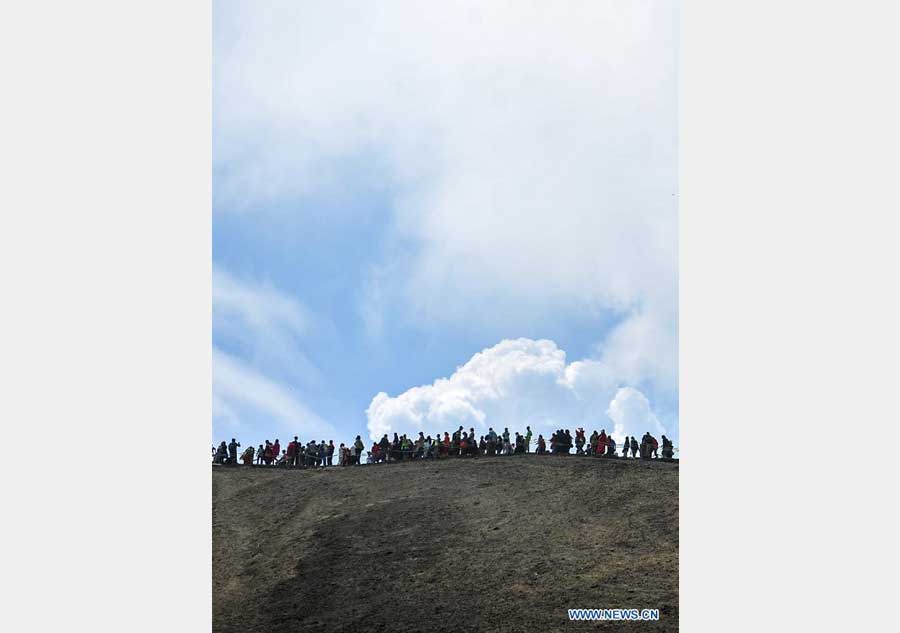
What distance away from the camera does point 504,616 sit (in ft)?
83.3

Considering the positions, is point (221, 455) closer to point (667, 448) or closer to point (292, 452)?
point (292, 452)

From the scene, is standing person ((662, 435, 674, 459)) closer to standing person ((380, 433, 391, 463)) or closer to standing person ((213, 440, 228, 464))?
standing person ((380, 433, 391, 463))

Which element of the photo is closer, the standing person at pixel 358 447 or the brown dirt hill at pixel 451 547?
the brown dirt hill at pixel 451 547

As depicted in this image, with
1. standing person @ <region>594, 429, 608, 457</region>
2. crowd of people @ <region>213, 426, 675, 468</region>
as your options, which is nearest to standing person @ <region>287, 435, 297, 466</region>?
crowd of people @ <region>213, 426, 675, 468</region>

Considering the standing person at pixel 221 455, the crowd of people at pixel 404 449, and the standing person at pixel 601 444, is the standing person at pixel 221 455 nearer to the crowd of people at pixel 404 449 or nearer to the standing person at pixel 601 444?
the crowd of people at pixel 404 449

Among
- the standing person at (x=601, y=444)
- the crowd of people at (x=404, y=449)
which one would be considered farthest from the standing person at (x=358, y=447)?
the standing person at (x=601, y=444)

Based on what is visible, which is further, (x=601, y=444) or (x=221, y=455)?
(x=221, y=455)

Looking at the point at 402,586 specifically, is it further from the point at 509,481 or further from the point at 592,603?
the point at 509,481

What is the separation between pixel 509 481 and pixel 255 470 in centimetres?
1393

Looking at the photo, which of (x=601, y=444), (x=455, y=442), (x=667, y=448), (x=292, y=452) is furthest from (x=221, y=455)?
(x=667, y=448)

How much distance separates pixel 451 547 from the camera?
3008cm

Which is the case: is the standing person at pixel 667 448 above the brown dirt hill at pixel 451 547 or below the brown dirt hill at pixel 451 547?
above

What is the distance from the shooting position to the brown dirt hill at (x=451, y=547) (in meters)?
26.1

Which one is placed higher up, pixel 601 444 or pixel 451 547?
pixel 601 444
